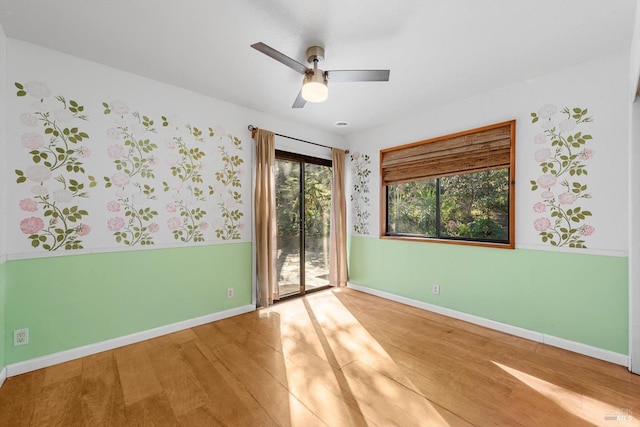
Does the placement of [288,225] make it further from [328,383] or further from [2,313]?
[2,313]

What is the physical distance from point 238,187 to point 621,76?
3.74 meters

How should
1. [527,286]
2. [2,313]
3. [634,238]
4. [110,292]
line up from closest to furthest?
[2,313] < [634,238] < [110,292] < [527,286]

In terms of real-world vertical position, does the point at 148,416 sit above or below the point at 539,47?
below

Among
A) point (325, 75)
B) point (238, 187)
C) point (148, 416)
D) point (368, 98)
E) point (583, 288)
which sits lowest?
point (148, 416)

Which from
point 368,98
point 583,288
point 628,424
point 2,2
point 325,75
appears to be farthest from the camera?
point 368,98

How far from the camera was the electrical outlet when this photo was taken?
6.79 ft

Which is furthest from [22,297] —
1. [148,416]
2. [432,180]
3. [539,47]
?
[539,47]

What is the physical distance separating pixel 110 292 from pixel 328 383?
210 centimetres

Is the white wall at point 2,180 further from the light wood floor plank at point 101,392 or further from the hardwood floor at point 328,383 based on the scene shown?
the light wood floor plank at point 101,392

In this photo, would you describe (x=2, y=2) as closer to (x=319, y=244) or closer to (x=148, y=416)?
(x=148, y=416)

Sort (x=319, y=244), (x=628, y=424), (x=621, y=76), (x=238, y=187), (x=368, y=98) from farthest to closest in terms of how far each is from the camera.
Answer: (x=319, y=244) < (x=238, y=187) < (x=368, y=98) < (x=621, y=76) < (x=628, y=424)

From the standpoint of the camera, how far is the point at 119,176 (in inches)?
99.5

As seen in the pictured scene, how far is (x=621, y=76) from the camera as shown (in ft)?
7.33

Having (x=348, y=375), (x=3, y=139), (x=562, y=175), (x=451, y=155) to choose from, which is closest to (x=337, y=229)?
(x=451, y=155)
